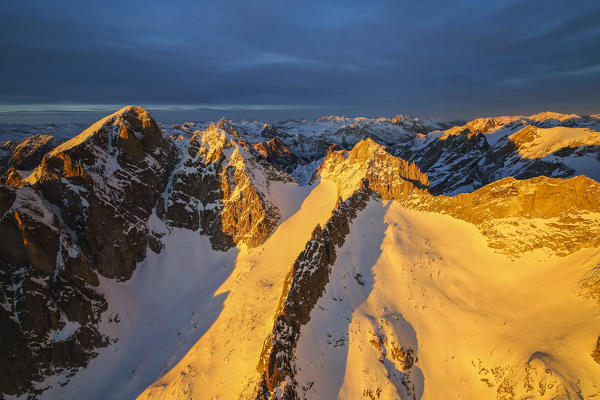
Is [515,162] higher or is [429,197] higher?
[515,162]

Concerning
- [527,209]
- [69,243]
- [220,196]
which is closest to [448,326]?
[527,209]

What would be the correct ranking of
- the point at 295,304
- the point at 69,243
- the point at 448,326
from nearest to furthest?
the point at 295,304 → the point at 448,326 → the point at 69,243

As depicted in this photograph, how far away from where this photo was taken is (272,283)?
5756cm

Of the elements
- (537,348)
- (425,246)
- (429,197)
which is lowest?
(537,348)

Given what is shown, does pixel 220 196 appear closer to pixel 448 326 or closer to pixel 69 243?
pixel 69 243

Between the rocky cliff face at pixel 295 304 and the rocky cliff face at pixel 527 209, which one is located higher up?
the rocky cliff face at pixel 527 209

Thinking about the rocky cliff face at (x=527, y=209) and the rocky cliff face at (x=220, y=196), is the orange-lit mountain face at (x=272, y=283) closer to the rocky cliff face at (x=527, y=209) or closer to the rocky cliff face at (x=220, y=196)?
the rocky cliff face at (x=527, y=209)

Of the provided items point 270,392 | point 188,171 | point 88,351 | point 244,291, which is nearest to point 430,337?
point 270,392

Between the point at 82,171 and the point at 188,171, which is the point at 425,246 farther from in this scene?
the point at 82,171

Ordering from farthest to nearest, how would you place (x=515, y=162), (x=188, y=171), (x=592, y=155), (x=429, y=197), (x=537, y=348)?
(x=515, y=162)
(x=592, y=155)
(x=188, y=171)
(x=429, y=197)
(x=537, y=348)

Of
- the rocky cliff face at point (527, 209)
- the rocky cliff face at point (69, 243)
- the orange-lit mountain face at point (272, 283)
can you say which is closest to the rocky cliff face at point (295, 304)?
the orange-lit mountain face at point (272, 283)

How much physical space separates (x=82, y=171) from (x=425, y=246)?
76887 millimetres

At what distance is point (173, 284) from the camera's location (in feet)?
197

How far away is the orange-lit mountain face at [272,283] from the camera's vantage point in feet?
129
